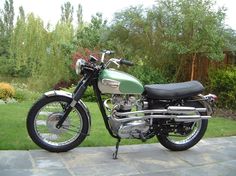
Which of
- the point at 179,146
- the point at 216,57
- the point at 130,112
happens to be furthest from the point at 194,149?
the point at 216,57

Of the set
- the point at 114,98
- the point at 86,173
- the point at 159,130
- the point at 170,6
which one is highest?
the point at 170,6

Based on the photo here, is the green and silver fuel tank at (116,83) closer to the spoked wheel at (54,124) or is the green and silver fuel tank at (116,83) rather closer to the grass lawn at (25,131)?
the spoked wheel at (54,124)

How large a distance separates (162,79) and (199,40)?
5.55ft

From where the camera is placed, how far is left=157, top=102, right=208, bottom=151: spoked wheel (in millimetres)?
4871

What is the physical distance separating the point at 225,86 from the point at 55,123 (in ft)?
18.5

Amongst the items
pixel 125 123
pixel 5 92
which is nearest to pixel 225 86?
pixel 125 123

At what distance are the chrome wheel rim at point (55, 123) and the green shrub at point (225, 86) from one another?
5272 millimetres

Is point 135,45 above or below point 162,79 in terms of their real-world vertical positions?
above

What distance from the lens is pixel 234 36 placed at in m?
9.87

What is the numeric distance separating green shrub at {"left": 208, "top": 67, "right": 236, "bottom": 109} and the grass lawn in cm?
Answer: 164

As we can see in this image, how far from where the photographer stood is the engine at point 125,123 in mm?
4547

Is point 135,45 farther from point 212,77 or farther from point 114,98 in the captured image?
point 114,98

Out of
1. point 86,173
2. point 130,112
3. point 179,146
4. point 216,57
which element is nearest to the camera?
point 86,173

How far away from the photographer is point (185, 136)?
16.3 ft
